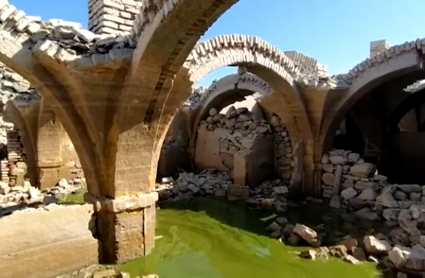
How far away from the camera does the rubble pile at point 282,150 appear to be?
29.0ft

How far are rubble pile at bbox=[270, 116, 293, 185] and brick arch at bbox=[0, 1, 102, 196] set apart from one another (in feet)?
19.3

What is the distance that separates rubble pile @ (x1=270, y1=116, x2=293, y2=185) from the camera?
8.85 m

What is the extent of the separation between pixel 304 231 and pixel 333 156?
136 inches

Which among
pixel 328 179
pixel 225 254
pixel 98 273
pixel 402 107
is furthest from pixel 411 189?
pixel 98 273

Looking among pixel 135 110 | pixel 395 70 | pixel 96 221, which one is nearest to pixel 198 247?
pixel 96 221

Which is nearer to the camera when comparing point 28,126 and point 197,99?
point 28,126

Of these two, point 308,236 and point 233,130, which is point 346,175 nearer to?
point 308,236

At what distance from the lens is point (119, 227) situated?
4152 millimetres

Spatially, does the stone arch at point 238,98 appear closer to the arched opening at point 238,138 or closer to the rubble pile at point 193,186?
the arched opening at point 238,138

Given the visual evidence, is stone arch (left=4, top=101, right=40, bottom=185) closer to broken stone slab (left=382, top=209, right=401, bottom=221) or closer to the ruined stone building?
the ruined stone building

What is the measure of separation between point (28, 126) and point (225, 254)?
22.8ft

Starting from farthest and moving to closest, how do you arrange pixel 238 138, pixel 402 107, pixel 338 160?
pixel 402 107
pixel 238 138
pixel 338 160

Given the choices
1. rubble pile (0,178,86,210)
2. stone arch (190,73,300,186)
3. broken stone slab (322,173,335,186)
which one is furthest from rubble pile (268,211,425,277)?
rubble pile (0,178,86,210)

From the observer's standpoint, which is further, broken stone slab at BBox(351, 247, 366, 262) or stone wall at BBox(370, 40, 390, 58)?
stone wall at BBox(370, 40, 390, 58)
